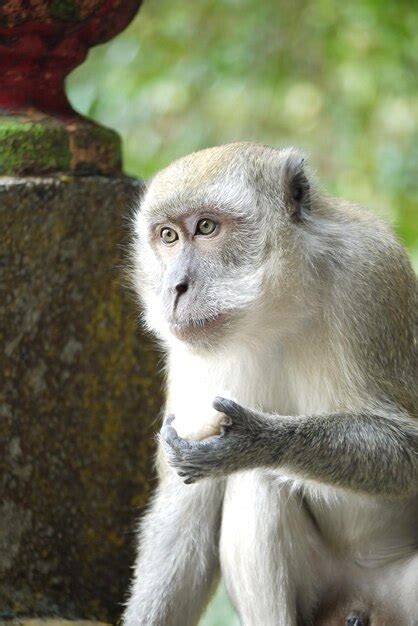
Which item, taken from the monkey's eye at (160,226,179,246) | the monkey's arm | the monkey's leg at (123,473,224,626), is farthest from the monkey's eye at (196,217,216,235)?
the monkey's leg at (123,473,224,626)

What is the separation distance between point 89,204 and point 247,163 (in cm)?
93

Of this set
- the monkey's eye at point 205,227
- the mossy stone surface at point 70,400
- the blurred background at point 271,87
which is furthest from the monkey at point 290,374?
the blurred background at point 271,87

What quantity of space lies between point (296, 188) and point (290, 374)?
663mm

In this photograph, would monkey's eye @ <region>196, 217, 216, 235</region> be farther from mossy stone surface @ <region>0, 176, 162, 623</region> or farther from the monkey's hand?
mossy stone surface @ <region>0, 176, 162, 623</region>

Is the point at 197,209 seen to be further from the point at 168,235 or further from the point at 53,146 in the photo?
the point at 53,146

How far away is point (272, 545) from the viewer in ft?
14.8

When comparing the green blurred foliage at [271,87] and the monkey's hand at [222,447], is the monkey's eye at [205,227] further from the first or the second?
the green blurred foliage at [271,87]

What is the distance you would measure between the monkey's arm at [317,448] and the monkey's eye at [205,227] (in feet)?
2.23

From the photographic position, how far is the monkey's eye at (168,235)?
14.9ft

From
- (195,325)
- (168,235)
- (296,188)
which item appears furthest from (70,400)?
(296,188)

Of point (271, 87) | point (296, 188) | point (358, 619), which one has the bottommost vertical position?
point (271, 87)

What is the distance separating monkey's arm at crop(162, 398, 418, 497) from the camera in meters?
4.07

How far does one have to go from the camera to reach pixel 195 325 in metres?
4.27

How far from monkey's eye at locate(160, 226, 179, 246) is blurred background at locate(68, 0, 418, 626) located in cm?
390
